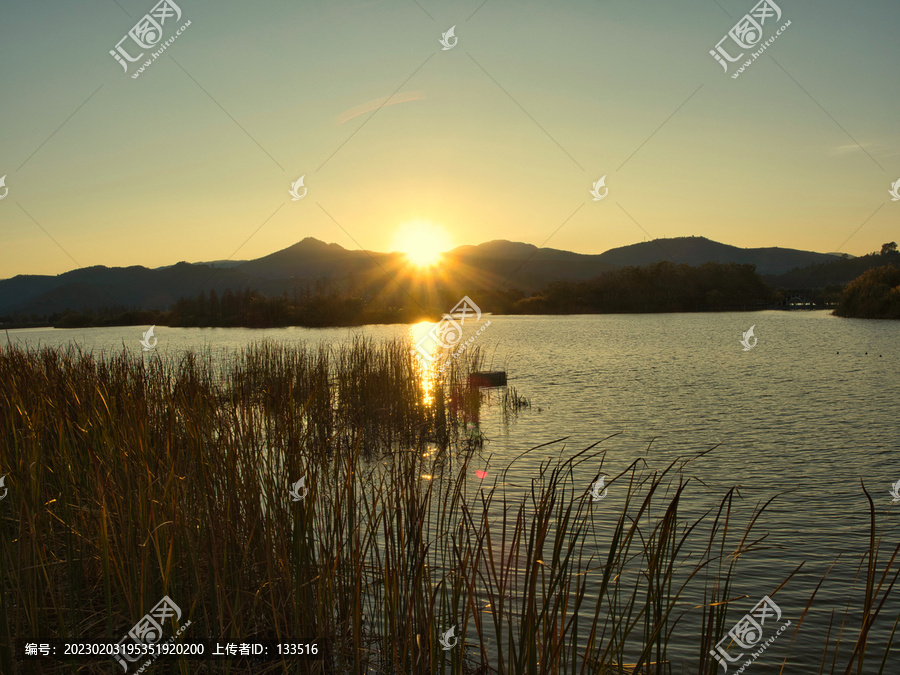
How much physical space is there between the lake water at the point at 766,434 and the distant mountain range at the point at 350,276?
153 feet

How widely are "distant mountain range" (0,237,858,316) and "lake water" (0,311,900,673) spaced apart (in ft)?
153

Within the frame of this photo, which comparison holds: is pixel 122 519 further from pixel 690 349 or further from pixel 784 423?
pixel 690 349

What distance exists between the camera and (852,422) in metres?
10.5

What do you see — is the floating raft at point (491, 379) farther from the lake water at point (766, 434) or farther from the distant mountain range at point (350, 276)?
the distant mountain range at point (350, 276)

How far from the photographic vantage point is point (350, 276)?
105m

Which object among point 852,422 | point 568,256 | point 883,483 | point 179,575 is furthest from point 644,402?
point 568,256

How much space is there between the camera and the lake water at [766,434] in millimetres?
4906

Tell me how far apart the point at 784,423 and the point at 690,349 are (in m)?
15.0
